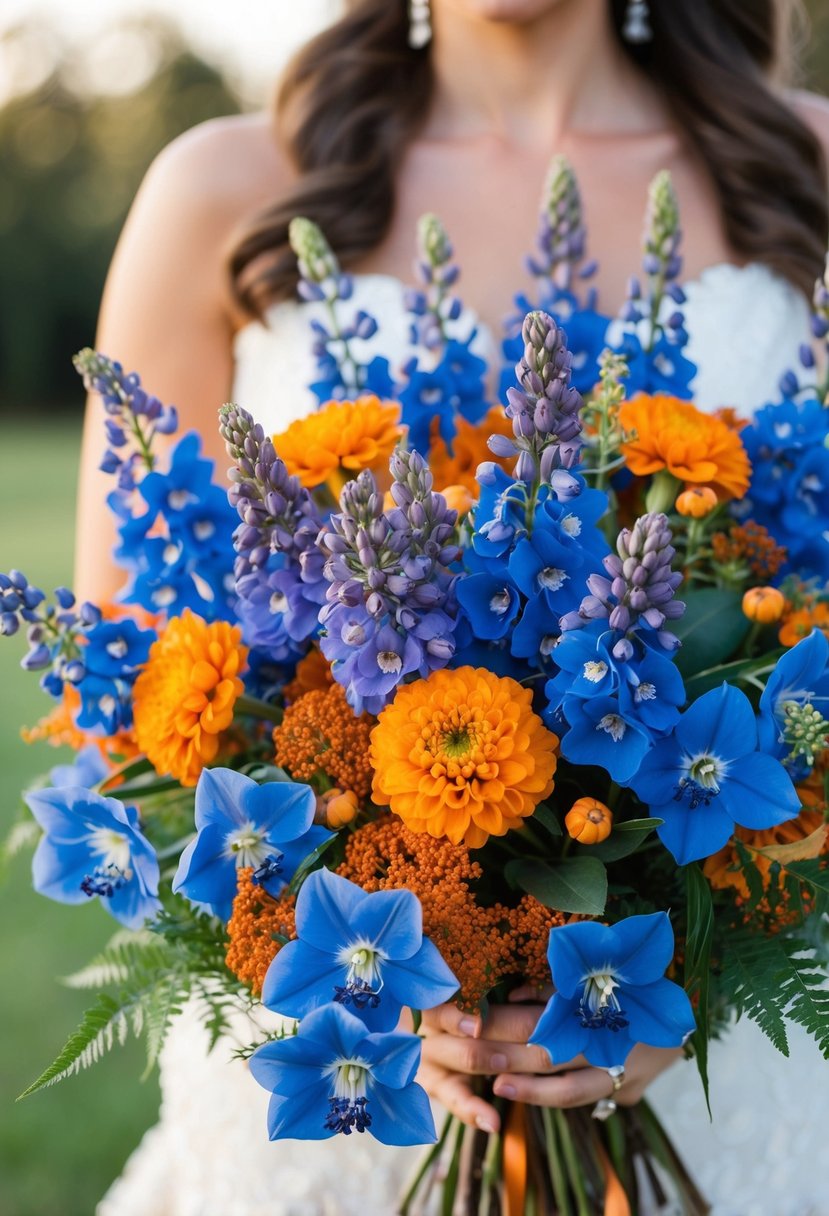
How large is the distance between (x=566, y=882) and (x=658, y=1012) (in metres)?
0.13

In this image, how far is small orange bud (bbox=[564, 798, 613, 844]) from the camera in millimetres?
957

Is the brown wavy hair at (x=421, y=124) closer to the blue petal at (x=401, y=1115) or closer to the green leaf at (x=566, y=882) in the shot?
the green leaf at (x=566, y=882)

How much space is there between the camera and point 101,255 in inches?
942

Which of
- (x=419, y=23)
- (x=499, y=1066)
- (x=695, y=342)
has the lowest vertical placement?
(x=499, y=1066)

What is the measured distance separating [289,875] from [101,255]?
81.1ft

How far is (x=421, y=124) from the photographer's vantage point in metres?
2.14

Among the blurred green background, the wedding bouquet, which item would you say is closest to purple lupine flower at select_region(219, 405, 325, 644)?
the wedding bouquet

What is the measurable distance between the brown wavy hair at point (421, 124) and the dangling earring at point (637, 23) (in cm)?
1

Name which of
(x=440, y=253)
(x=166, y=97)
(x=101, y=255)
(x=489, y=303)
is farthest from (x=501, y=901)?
(x=166, y=97)

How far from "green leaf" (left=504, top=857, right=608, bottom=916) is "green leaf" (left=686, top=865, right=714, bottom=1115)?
3.1 inches

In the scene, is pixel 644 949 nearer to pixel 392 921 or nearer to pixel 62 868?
pixel 392 921

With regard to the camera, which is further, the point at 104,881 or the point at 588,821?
the point at 104,881

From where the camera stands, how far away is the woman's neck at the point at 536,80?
2.03 m

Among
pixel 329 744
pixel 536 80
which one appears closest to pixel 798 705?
pixel 329 744
